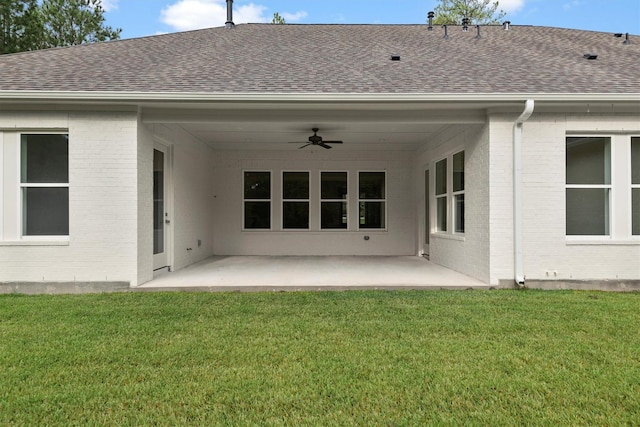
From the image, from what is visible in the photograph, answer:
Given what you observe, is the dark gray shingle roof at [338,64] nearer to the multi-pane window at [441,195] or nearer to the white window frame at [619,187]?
the white window frame at [619,187]

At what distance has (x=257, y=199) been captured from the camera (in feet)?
34.4

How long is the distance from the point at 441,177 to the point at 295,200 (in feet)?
13.0

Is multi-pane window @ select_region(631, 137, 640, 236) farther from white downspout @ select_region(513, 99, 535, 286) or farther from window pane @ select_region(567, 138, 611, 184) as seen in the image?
white downspout @ select_region(513, 99, 535, 286)

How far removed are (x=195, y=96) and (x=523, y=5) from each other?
29.3 m

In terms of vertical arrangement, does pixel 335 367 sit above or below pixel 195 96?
below

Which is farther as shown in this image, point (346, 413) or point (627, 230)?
point (627, 230)

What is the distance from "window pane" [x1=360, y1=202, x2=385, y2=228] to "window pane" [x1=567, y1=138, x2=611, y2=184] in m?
4.99

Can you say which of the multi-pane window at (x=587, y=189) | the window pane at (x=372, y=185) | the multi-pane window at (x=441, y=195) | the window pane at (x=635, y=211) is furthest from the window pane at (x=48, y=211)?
the window pane at (x=635, y=211)

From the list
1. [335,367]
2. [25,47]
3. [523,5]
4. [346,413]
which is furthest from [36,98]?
[523,5]

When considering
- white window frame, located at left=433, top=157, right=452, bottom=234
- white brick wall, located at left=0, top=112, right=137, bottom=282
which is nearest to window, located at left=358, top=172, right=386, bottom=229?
white window frame, located at left=433, top=157, right=452, bottom=234

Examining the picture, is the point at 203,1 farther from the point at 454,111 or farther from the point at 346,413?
the point at 346,413

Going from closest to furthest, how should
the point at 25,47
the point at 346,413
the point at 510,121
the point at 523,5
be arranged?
the point at 346,413, the point at 510,121, the point at 25,47, the point at 523,5

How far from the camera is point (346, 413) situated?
7.78ft

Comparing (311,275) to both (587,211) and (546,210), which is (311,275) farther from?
(587,211)
